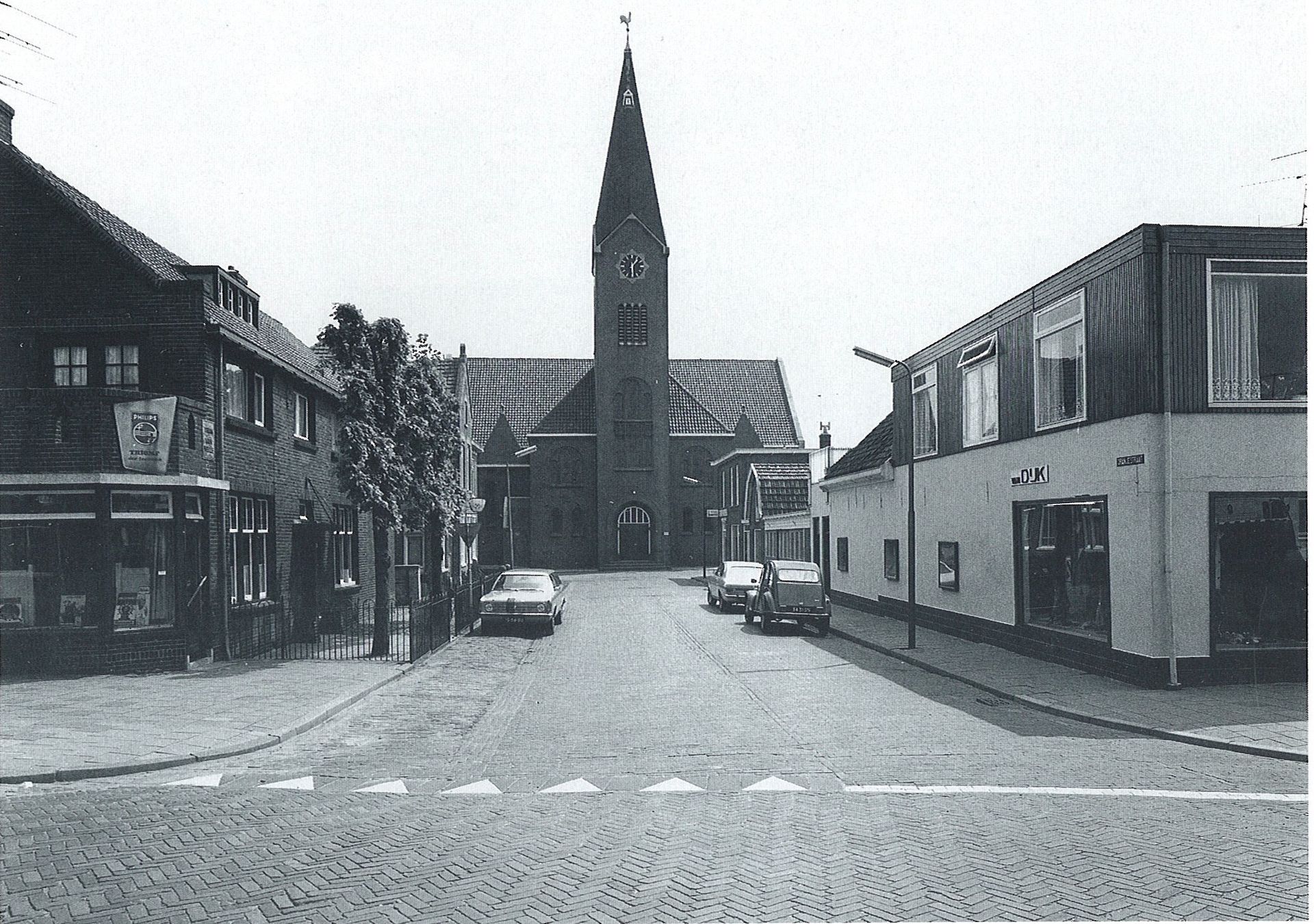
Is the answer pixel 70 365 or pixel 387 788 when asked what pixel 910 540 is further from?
pixel 70 365

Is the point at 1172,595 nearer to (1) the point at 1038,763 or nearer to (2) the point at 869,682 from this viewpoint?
(2) the point at 869,682

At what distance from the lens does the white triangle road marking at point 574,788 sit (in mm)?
9227

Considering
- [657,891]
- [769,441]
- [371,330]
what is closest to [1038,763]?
[657,891]

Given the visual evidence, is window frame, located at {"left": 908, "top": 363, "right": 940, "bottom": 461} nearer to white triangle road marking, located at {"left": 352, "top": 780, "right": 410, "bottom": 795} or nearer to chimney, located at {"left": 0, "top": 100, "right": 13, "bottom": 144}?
white triangle road marking, located at {"left": 352, "top": 780, "right": 410, "bottom": 795}

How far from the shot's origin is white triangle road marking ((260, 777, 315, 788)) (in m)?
9.50

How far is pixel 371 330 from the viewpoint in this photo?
20156 mm

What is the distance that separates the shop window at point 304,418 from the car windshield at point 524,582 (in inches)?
227

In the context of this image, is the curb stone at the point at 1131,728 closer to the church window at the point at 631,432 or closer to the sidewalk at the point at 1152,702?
the sidewalk at the point at 1152,702

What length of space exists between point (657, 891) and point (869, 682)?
1054cm

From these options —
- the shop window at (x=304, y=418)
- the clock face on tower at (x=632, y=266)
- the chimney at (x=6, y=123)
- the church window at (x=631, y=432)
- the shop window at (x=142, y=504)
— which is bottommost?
the shop window at (x=142, y=504)

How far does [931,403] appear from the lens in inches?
960

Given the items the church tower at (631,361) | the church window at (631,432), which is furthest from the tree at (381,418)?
the church window at (631,432)

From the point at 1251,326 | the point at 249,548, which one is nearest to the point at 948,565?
the point at 1251,326

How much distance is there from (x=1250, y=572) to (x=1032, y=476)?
14.0 feet
